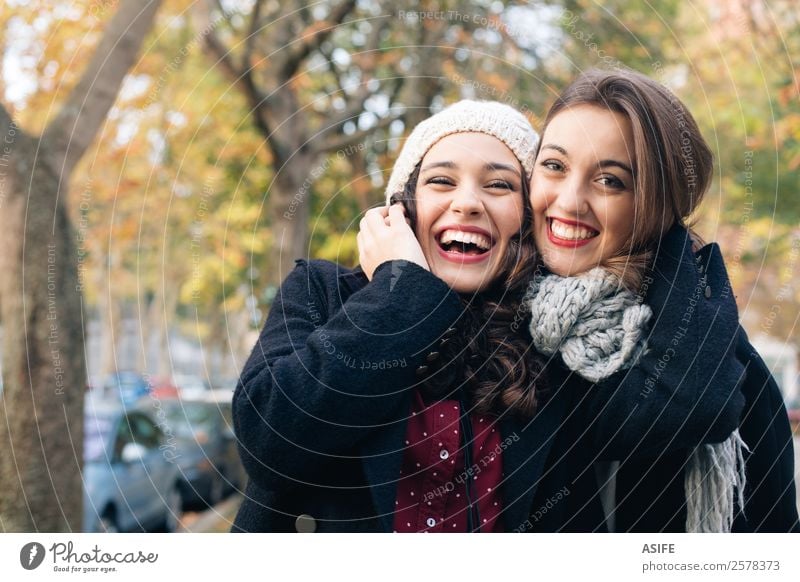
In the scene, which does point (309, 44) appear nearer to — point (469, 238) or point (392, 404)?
point (469, 238)

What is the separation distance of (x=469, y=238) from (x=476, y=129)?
0.25 meters

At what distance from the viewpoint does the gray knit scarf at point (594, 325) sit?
76.3 inches

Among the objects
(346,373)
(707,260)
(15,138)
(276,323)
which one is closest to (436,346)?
(346,373)

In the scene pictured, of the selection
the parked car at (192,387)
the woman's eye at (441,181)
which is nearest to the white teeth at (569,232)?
the woman's eye at (441,181)

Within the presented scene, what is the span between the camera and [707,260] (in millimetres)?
2066

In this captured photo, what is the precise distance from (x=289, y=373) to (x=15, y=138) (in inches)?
119

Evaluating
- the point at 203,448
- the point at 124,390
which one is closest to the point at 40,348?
the point at 124,390

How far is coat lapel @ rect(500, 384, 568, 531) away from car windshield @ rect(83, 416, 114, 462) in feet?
17.3

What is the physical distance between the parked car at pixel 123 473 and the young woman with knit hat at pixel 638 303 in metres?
4.87

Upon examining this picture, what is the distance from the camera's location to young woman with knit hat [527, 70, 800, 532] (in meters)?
1.92

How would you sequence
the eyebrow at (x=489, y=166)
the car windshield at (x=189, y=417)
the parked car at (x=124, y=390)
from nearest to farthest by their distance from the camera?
the eyebrow at (x=489, y=166) < the parked car at (x=124, y=390) < the car windshield at (x=189, y=417)

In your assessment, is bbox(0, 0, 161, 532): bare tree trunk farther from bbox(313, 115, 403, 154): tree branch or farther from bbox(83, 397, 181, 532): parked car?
bbox(83, 397, 181, 532): parked car

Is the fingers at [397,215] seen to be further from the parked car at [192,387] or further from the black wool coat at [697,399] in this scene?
the parked car at [192,387]
